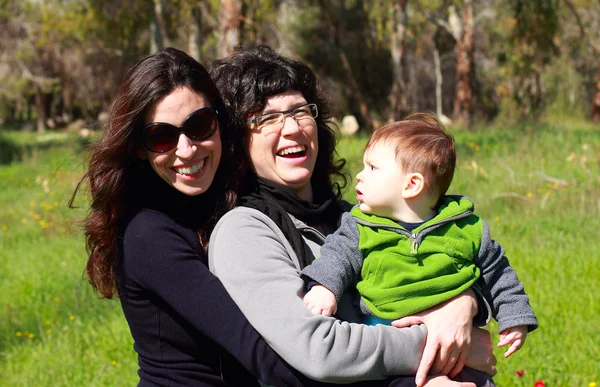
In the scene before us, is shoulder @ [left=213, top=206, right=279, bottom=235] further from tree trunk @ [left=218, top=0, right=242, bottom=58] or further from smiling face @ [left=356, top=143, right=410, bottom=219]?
tree trunk @ [left=218, top=0, right=242, bottom=58]

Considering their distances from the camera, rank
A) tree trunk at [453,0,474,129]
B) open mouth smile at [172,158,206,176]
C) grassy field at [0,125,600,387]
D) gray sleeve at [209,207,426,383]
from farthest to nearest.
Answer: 1. tree trunk at [453,0,474,129]
2. grassy field at [0,125,600,387]
3. open mouth smile at [172,158,206,176]
4. gray sleeve at [209,207,426,383]

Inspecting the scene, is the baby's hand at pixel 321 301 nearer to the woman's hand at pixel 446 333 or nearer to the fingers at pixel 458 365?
the woman's hand at pixel 446 333

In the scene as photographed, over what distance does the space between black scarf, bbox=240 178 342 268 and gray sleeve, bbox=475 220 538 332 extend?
56 centimetres

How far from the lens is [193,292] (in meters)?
2.13

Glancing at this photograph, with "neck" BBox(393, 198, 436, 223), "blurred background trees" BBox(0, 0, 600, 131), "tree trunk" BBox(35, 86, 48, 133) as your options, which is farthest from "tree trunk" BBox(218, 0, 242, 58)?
"tree trunk" BBox(35, 86, 48, 133)

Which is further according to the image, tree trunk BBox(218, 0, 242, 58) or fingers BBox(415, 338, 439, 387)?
tree trunk BBox(218, 0, 242, 58)

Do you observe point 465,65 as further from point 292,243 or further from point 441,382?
point 441,382

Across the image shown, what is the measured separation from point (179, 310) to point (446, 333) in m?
0.79

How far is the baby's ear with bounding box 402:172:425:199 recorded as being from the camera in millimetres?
2336

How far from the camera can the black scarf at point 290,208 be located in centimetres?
240

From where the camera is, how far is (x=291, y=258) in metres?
Answer: 2.32

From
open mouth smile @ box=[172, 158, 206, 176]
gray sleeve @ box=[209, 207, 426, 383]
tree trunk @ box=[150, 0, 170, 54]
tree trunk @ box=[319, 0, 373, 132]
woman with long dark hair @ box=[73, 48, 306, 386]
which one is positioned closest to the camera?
gray sleeve @ box=[209, 207, 426, 383]

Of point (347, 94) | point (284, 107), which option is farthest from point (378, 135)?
point (347, 94)

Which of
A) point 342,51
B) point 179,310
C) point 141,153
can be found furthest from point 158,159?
point 342,51
